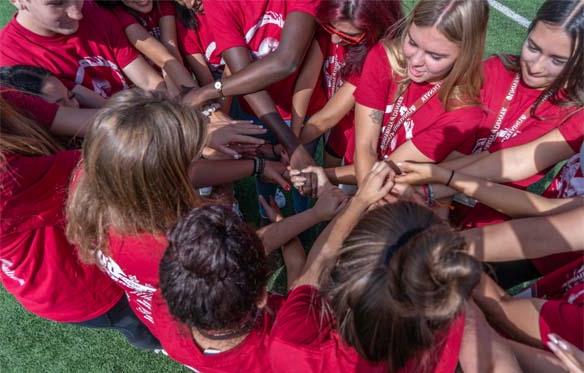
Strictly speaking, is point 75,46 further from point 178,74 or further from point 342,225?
point 342,225

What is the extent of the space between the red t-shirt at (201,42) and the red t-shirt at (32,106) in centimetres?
98

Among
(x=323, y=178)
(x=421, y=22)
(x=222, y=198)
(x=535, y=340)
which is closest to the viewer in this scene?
(x=535, y=340)

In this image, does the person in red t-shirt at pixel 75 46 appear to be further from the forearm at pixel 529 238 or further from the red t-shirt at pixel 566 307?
the red t-shirt at pixel 566 307

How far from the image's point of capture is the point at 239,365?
1.57 metres

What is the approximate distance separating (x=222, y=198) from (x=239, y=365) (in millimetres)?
1214

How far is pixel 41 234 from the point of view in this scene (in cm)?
190

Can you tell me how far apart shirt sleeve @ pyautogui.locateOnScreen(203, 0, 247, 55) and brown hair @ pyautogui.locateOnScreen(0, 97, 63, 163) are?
3.48 feet

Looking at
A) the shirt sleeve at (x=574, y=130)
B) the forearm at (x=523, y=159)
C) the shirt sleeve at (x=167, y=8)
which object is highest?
the shirt sleeve at (x=574, y=130)

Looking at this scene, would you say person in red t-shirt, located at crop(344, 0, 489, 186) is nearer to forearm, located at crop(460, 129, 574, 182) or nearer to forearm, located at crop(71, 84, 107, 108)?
forearm, located at crop(460, 129, 574, 182)

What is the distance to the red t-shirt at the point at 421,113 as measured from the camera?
7.27ft

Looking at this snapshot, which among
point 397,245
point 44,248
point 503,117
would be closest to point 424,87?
point 503,117

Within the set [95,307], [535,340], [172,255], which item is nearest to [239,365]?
[172,255]

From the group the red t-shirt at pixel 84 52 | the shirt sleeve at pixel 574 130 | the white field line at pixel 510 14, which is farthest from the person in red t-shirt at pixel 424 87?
the white field line at pixel 510 14

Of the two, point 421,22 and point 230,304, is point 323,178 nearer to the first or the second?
point 421,22
